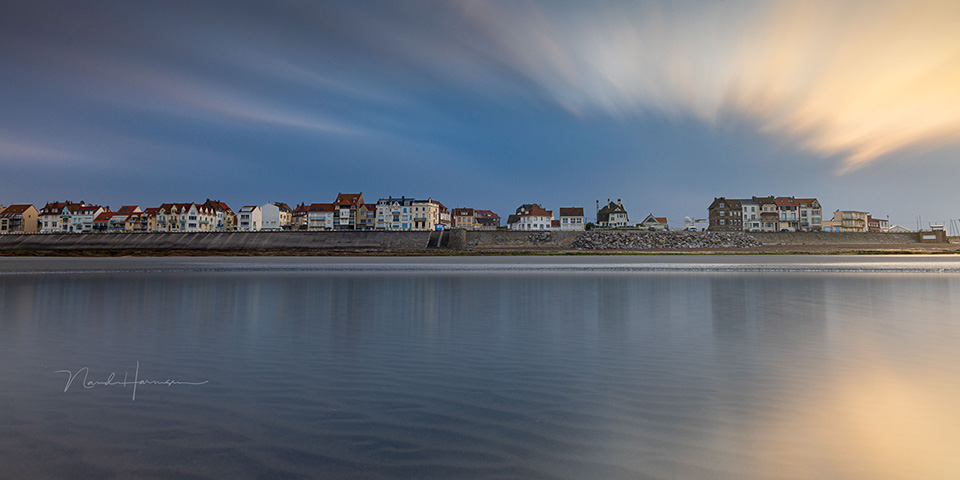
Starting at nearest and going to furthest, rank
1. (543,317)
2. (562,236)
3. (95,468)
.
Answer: (95,468)
(543,317)
(562,236)

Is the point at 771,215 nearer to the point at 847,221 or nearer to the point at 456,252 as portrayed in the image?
the point at 847,221

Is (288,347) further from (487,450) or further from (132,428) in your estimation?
(487,450)

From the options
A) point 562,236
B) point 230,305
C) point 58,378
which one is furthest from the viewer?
point 562,236

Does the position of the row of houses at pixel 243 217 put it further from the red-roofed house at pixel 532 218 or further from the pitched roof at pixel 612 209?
the pitched roof at pixel 612 209

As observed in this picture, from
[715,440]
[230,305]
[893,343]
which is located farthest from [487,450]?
[230,305]

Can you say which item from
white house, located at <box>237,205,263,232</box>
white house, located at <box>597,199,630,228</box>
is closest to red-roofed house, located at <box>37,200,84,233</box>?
white house, located at <box>237,205,263,232</box>

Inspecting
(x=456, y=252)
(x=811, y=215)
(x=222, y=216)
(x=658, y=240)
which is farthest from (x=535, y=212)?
(x=222, y=216)

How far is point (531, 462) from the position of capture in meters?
4.11

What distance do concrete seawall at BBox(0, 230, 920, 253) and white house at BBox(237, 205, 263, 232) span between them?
2552cm

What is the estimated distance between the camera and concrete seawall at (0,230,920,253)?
246 ft

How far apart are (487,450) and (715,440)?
2.31 metres

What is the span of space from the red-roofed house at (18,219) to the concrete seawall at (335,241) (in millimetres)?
41174

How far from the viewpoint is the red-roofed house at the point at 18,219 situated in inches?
4427

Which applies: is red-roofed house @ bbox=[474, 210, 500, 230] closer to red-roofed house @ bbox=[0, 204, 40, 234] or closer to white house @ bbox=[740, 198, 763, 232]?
white house @ bbox=[740, 198, 763, 232]
